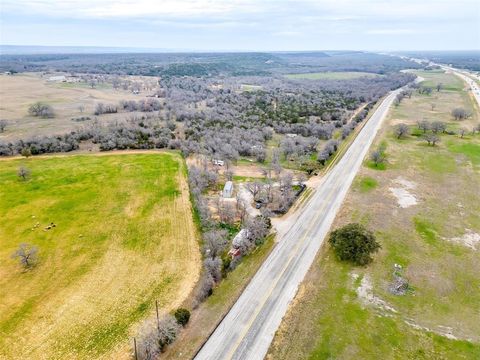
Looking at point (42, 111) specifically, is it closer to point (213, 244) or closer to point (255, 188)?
point (255, 188)

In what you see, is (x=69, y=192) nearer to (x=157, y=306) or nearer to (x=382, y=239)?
(x=157, y=306)

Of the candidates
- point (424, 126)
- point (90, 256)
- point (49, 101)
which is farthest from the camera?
point (49, 101)

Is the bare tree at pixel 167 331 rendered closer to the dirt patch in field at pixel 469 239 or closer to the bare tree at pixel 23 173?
the dirt patch in field at pixel 469 239

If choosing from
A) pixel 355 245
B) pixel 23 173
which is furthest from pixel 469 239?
pixel 23 173

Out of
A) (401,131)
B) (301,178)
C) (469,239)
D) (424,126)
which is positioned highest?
(424,126)

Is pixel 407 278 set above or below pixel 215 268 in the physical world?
below

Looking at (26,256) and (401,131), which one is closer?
(26,256)

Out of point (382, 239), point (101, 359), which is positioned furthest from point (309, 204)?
point (101, 359)
